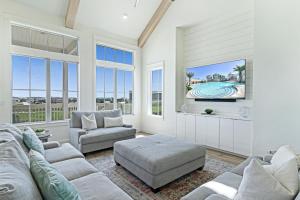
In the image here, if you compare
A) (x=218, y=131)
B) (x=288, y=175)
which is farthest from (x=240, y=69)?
(x=288, y=175)

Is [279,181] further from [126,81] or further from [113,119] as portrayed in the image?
[126,81]

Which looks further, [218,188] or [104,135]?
[104,135]

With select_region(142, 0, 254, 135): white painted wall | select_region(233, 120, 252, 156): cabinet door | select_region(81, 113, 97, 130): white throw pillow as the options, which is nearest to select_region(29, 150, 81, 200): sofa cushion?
select_region(81, 113, 97, 130): white throw pillow

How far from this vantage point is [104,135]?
13.0 feet

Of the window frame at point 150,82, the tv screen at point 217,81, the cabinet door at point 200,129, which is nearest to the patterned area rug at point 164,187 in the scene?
the cabinet door at point 200,129

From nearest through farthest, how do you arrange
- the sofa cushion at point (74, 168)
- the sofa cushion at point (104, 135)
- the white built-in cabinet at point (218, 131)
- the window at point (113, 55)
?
→ the sofa cushion at point (74, 168) < the white built-in cabinet at point (218, 131) < the sofa cushion at point (104, 135) < the window at point (113, 55)

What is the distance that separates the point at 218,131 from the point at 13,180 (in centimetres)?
394

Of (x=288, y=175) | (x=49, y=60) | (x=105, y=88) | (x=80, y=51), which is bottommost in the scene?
(x=288, y=175)

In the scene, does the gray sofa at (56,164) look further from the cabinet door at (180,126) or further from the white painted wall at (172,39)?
the white painted wall at (172,39)

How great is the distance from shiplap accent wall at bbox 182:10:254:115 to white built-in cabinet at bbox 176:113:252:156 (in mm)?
469

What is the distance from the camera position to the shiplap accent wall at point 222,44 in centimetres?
392

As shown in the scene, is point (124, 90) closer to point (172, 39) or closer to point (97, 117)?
point (97, 117)

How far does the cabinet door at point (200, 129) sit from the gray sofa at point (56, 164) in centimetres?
305

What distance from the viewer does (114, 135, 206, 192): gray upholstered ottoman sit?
7.58 feet
